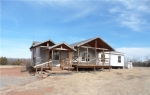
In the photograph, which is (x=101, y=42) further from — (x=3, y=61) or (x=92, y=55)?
(x=3, y=61)

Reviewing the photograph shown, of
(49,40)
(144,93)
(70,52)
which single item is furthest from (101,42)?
(144,93)

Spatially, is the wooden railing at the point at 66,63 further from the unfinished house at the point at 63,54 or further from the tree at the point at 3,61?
the tree at the point at 3,61

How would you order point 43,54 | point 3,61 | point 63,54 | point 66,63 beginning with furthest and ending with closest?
point 3,61 → point 63,54 → point 43,54 → point 66,63

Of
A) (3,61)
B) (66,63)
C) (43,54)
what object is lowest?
(3,61)

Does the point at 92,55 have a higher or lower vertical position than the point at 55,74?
higher

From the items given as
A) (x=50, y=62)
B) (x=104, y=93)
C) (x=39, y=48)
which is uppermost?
(x=39, y=48)

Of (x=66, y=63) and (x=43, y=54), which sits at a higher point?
(x=43, y=54)

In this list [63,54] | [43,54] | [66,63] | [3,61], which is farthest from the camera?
[3,61]

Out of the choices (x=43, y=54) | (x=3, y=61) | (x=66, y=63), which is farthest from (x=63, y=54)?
(x=3, y=61)

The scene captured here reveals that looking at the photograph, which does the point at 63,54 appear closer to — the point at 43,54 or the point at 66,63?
the point at 66,63

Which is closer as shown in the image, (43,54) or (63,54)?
(43,54)

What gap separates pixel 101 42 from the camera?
24.2 m

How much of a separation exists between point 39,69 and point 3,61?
19.9 metres

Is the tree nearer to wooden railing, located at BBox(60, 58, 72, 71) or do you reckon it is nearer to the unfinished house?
the unfinished house
